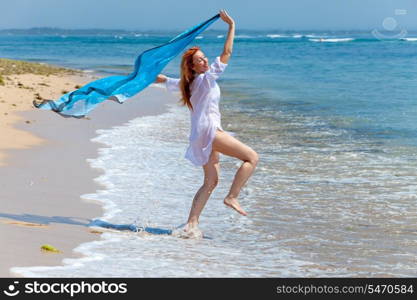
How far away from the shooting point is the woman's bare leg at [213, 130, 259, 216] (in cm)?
734

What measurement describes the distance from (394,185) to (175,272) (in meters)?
4.53

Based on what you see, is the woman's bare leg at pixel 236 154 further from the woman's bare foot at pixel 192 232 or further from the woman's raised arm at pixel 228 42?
the woman's raised arm at pixel 228 42

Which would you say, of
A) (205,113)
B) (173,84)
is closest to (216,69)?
(205,113)

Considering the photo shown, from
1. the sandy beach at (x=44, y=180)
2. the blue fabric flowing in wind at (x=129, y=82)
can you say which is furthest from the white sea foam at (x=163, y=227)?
the blue fabric flowing in wind at (x=129, y=82)

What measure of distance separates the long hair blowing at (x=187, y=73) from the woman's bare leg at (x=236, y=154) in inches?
17.6

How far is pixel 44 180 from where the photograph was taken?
923 cm

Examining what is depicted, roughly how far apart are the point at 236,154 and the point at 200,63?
902 mm

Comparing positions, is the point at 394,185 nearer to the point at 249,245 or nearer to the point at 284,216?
the point at 284,216

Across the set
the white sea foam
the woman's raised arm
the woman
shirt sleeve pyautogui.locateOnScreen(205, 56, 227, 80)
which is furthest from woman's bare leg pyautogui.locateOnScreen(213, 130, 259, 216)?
the woman's raised arm

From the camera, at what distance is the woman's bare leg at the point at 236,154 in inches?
289

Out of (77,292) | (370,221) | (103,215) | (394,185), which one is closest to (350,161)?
(394,185)

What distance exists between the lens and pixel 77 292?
512cm

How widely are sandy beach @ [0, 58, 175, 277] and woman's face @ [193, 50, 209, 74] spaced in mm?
1723

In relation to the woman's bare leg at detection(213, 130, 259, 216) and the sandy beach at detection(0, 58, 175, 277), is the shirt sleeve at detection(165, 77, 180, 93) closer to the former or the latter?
the woman's bare leg at detection(213, 130, 259, 216)
